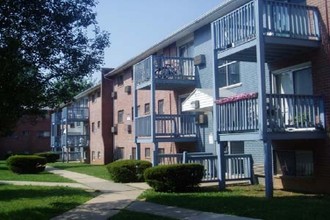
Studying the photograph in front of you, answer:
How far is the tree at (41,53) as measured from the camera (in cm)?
1007

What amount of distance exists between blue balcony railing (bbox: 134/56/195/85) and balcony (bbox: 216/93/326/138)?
7417 mm

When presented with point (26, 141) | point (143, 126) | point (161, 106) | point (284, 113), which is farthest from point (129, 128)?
point (26, 141)

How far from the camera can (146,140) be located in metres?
20.8

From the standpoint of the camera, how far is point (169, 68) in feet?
67.2

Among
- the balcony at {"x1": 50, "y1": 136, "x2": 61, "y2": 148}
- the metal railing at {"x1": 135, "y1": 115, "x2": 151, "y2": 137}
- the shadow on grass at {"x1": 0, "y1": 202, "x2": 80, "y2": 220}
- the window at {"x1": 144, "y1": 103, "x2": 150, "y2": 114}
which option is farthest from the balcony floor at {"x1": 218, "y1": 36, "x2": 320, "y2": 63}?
the balcony at {"x1": 50, "y1": 136, "x2": 61, "y2": 148}

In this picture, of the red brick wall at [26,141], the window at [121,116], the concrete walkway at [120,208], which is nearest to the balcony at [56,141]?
the red brick wall at [26,141]

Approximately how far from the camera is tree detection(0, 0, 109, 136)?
1007cm

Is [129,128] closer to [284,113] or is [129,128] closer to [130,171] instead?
[130,171]

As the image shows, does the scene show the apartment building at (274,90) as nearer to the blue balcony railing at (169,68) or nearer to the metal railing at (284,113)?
the metal railing at (284,113)

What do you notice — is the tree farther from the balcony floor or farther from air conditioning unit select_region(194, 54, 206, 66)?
air conditioning unit select_region(194, 54, 206, 66)

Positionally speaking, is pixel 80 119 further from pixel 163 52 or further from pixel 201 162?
pixel 201 162

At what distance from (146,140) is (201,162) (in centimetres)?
490

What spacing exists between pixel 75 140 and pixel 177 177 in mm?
33126

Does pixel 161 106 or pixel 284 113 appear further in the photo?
pixel 161 106
